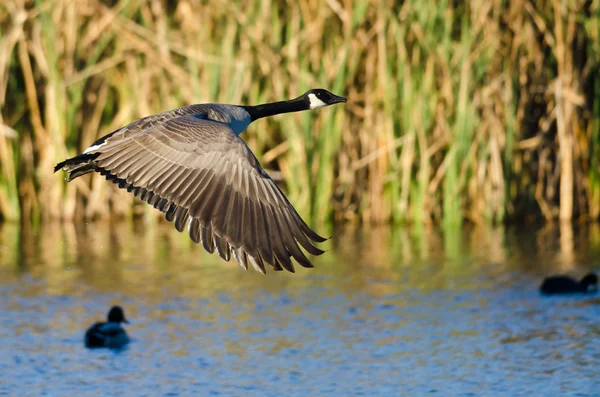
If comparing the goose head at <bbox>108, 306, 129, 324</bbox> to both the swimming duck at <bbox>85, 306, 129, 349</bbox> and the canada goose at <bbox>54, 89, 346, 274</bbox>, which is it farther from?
the canada goose at <bbox>54, 89, 346, 274</bbox>

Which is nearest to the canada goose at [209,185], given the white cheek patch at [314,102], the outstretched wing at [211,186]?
the outstretched wing at [211,186]

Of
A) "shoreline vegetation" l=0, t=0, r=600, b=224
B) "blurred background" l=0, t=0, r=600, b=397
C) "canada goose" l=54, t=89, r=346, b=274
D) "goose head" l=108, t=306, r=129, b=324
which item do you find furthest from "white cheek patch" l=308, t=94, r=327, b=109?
"shoreline vegetation" l=0, t=0, r=600, b=224

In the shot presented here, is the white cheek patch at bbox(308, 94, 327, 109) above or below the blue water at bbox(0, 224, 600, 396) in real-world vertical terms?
above

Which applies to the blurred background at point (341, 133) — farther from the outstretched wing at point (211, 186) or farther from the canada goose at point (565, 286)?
the outstretched wing at point (211, 186)

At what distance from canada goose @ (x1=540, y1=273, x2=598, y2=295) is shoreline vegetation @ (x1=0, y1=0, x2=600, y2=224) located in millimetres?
2908

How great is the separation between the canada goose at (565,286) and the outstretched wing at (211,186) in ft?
16.0

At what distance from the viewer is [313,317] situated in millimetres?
10281

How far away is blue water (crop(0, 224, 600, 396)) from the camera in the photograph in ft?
27.5

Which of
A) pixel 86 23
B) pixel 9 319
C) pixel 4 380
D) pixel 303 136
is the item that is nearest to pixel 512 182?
pixel 303 136

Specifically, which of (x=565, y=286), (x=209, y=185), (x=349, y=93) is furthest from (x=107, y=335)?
(x=349, y=93)

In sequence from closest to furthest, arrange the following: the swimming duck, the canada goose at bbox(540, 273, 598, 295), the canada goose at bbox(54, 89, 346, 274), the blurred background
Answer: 1. the canada goose at bbox(54, 89, 346, 274)
2. the swimming duck
3. the canada goose at bbox(540, 273, 598, 295)
4. the blurred background

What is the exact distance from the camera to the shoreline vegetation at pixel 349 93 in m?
13.7

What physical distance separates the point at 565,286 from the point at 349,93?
4.32m

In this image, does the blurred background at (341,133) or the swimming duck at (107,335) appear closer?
the swimming duck at (107,335)
